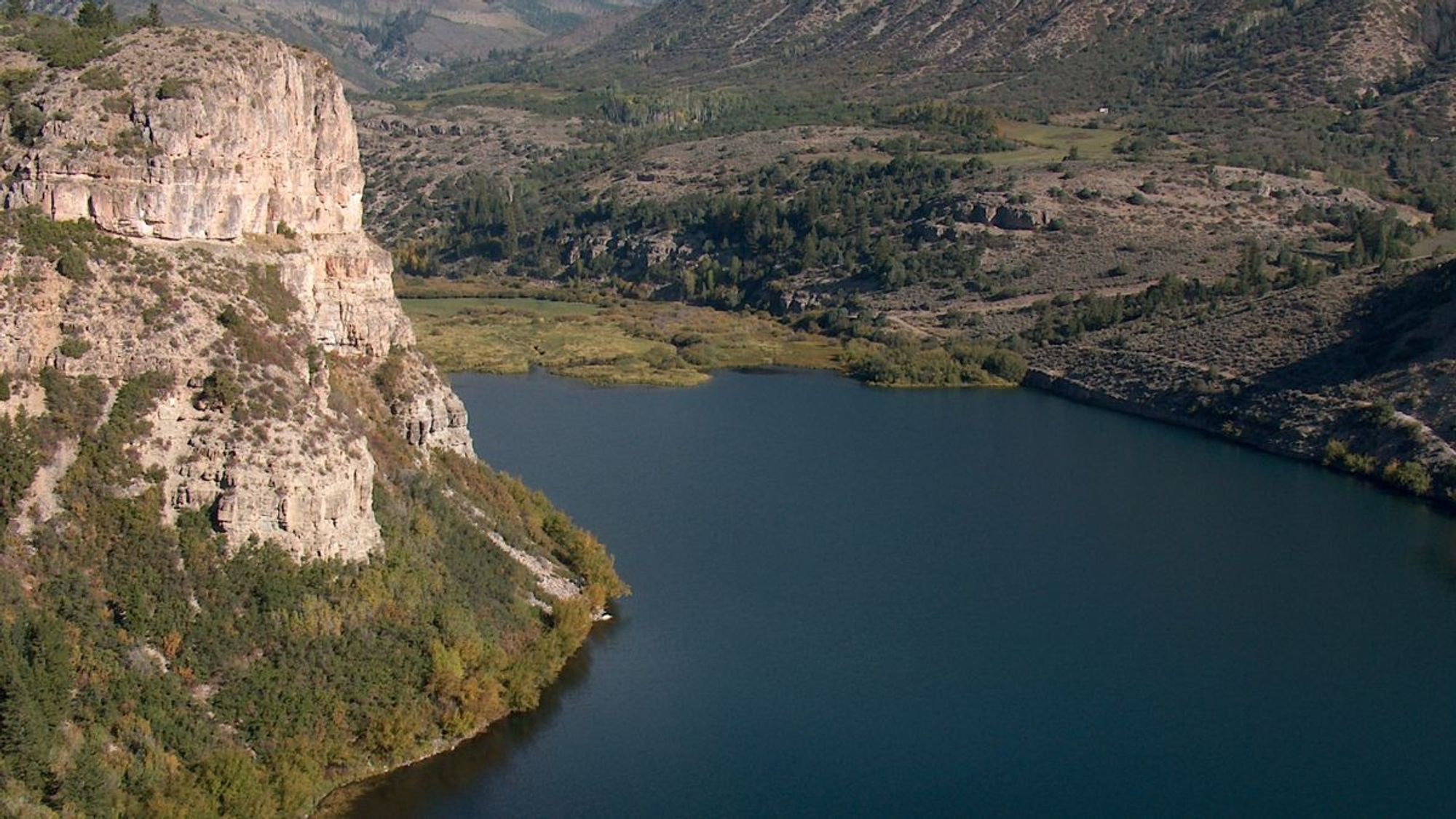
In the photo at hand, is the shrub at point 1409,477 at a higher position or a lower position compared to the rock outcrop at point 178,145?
lower

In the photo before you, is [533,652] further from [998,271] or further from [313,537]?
[998,271]

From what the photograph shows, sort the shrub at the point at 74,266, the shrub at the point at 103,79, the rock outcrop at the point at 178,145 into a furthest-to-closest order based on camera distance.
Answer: the shrub at the point at 103,79 → the rock outcrop at the point at 178,145 → the shrub at the point at 74,266

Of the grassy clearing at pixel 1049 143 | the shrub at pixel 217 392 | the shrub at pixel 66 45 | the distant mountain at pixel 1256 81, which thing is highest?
the distant mountain at pixel 1256 81

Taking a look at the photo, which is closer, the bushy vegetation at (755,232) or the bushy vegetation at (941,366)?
the bushy vegetation at (941,366)

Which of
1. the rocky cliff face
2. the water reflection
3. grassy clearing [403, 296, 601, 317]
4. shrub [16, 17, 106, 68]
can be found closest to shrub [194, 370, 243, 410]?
the rocky cliff face

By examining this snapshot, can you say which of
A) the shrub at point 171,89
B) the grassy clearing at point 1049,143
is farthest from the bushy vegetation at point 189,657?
the grassy clearing at point 1049,143

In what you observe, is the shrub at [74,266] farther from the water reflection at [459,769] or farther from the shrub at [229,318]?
the water reflection at [459,769]

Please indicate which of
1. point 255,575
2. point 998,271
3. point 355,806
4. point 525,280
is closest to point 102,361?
point 255,575
